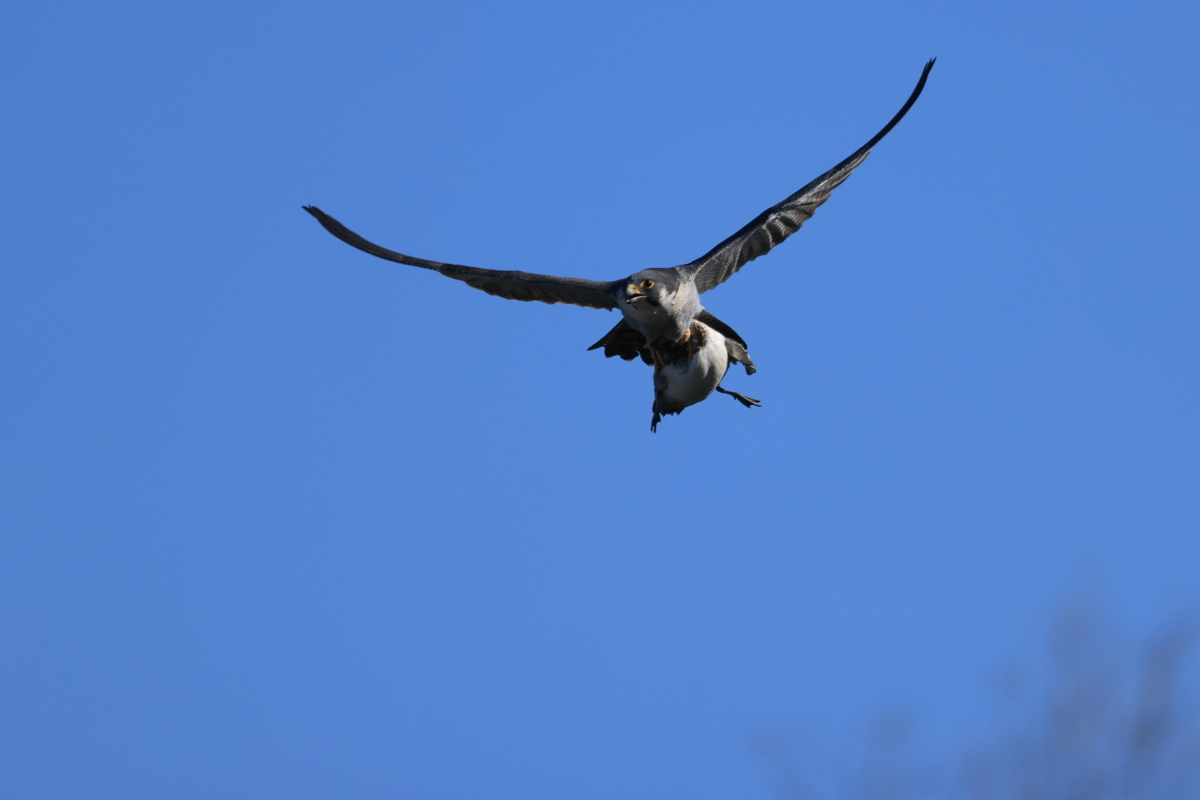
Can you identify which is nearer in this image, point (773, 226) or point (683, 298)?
point (683, 298)

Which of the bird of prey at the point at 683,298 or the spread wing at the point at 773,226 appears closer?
the bird of prey at the point at 683,298

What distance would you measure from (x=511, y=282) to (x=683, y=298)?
342cm

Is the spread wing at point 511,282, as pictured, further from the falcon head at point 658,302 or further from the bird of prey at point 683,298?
the falcon head at point 658,302

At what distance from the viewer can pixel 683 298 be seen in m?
21.3

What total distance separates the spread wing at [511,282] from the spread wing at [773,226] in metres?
1.37

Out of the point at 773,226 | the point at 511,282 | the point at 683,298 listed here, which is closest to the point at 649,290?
the point at 683,298

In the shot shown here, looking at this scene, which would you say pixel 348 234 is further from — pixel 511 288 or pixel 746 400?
pixel 746 400

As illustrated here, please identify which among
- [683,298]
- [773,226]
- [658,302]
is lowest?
[658,302]

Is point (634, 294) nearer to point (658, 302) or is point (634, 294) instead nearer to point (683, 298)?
point (658, 302)

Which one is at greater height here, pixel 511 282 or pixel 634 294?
pixel 511 282

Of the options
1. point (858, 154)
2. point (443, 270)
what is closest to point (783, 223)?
point (858, 154)

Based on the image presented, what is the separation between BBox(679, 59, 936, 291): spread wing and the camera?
2198cm

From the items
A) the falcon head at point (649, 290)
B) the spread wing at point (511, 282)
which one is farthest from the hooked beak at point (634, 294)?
the spread wing at point (511, 282)

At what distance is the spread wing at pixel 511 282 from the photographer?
22.7 meters
